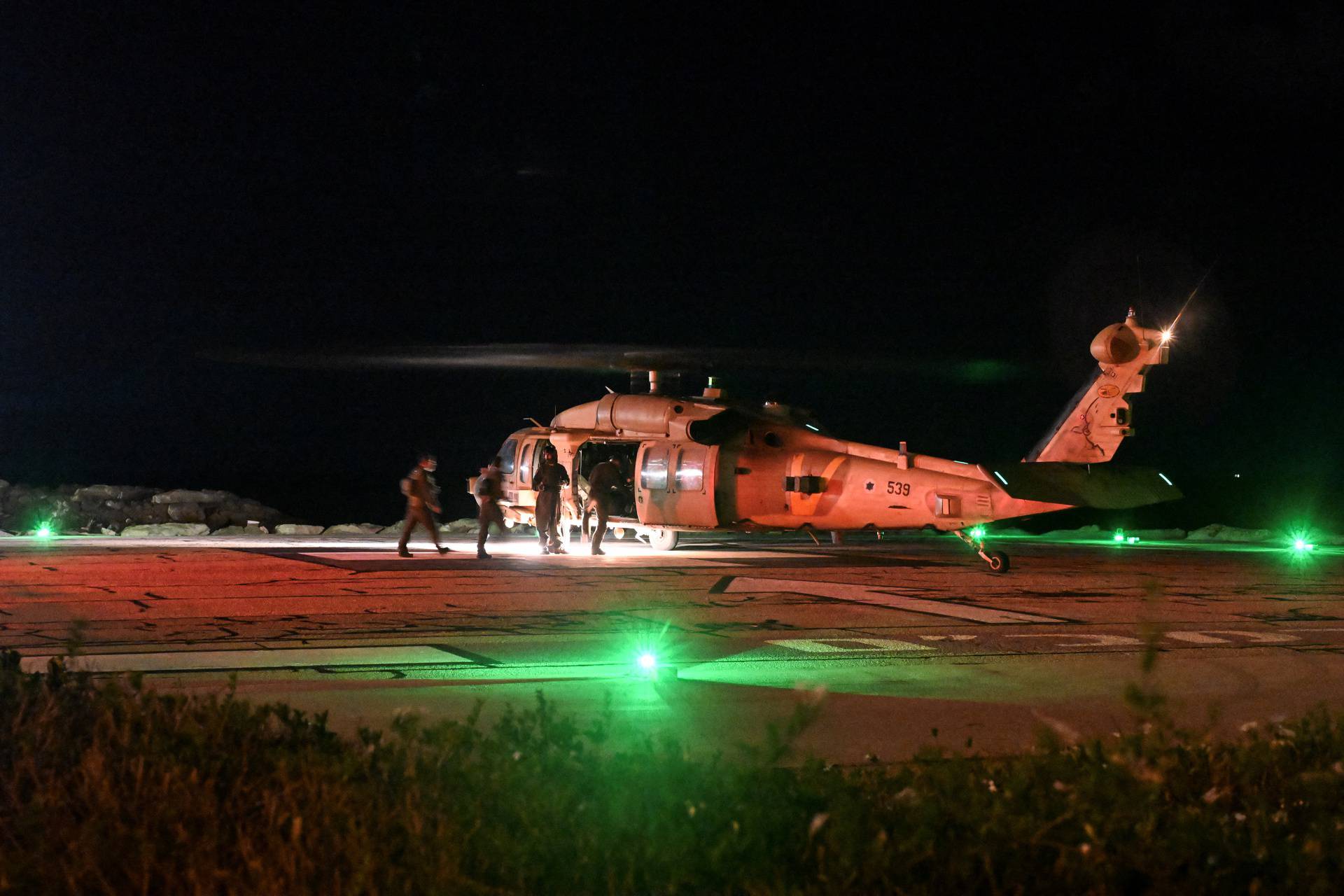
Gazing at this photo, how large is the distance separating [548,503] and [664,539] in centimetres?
295

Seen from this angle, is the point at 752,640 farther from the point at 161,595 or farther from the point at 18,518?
the point at 18,518

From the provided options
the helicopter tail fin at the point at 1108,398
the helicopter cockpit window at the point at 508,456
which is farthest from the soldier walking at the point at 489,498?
the helicopter tail fin at the point at 1108,398

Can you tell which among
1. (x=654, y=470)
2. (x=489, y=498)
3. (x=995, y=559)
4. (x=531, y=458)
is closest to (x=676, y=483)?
(x=654, y=470)

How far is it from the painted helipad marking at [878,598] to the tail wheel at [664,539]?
7.98m

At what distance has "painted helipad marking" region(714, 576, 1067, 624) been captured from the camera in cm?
1347

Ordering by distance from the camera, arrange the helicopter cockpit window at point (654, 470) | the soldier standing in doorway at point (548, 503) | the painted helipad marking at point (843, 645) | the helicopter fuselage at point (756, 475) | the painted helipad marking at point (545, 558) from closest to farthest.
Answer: the painted helipad marking at point (843, 645)
the helicopter fuselage at point (756, 475)
the painted helipad marking at point (545, 558)
the soldier standing in doorway at point (548, 503)
the helicopter cockpit window at point (654, 470)

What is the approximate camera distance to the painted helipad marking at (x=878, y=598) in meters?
13.5

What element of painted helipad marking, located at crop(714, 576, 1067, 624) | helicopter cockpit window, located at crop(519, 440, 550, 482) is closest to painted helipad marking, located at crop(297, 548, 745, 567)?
helicopter cockpit window, located at crop(519, 440, 550, 482)

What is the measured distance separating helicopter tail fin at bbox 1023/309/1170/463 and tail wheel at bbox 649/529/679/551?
8.00 meters

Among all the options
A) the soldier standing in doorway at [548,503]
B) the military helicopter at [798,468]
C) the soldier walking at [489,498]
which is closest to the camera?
the military helicopter at [798,468]

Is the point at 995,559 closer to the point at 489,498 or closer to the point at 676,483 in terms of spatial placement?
the point at 676,483

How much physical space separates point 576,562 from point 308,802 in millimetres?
16760

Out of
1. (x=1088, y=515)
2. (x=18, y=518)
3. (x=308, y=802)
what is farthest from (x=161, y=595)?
(x=1088, y=515)

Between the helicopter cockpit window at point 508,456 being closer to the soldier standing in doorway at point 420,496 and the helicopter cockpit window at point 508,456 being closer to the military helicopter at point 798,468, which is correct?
the military helicopter at point 798,468
